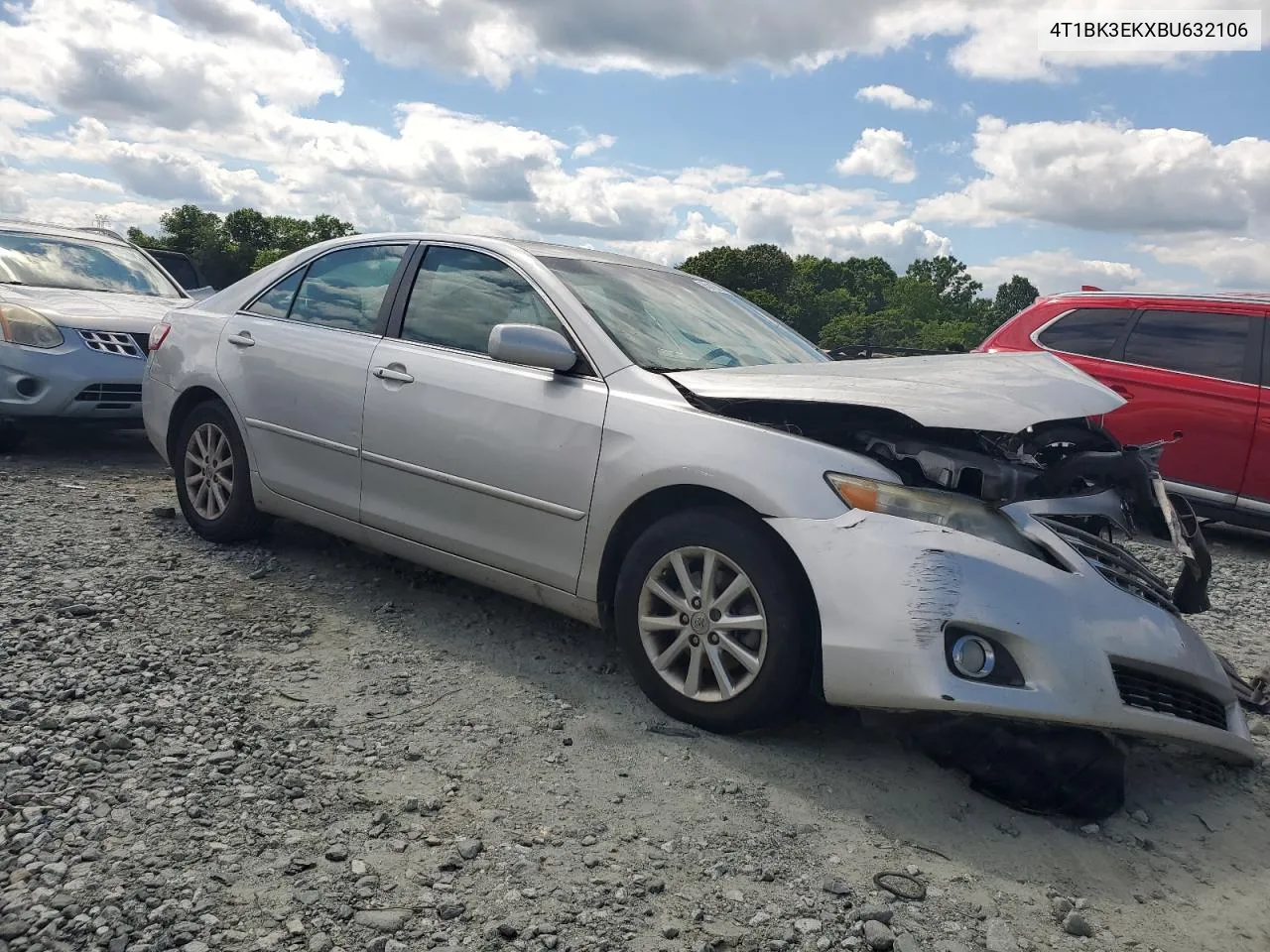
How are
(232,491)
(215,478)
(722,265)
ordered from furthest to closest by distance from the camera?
(722,265), (215,478), (232,491)

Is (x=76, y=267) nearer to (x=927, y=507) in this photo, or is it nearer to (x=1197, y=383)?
(x=927, y=507)

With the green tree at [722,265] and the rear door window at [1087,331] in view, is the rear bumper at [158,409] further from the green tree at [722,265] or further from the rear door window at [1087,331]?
the green tree at [722,265]

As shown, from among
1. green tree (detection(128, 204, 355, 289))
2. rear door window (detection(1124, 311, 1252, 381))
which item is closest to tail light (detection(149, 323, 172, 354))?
rear door window (detection(1124, 311, 1252, 381))

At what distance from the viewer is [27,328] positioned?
7.14 metres

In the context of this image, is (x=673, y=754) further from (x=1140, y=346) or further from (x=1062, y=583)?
(x=1140, y=346)

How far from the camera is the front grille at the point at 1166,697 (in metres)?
2.92

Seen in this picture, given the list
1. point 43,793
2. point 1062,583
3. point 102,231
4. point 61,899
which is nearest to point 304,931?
point 61,899

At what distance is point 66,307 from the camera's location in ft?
24.5

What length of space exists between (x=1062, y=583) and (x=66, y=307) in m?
7.11

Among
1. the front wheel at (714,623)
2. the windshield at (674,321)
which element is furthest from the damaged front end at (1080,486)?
the windshield at (674,321)

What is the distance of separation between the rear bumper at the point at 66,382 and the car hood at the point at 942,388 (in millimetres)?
5198

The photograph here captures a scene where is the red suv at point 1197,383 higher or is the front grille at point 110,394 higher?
the red suv at point 1197,383

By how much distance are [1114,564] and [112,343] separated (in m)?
6.70

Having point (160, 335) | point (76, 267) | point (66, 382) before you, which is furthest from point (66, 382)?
point (160, 335)
